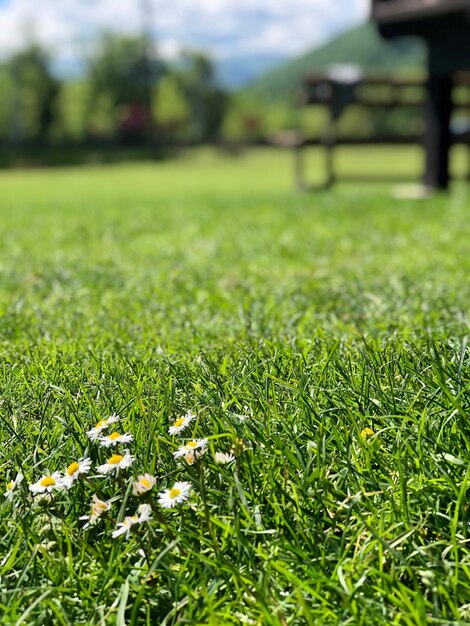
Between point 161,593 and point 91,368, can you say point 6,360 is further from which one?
point 161,593

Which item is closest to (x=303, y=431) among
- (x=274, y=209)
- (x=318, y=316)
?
(x=318, y=316)

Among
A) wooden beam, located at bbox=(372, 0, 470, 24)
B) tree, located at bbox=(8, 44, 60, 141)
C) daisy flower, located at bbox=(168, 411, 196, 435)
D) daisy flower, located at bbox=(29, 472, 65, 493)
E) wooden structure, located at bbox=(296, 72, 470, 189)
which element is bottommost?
daisy flower, located at bbox=(29, 472, 65, 493)

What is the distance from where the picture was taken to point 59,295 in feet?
15.1

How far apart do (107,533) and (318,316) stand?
6.83ft

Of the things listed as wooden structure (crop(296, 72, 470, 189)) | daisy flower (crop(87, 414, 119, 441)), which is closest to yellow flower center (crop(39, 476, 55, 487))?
daisy flower (crop(87, 414, 119, 441))

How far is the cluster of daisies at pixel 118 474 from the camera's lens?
1.76 m

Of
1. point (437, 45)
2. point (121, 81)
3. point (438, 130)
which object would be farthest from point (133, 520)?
point (121, 81)

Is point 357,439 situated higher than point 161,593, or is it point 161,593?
point 357,439

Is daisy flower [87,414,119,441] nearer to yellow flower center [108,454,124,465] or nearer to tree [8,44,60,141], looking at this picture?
yellow flower center [108,454,124,465]

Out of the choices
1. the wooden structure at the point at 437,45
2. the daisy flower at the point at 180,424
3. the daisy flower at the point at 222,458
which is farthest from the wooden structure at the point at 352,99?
the daisy flower at the point at 222,458

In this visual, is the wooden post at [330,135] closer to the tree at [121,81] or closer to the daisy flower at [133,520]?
the daisy flower at [133,520]

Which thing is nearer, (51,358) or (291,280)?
(51,358)

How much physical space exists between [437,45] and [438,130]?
175cm

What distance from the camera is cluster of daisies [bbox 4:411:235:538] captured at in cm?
176
